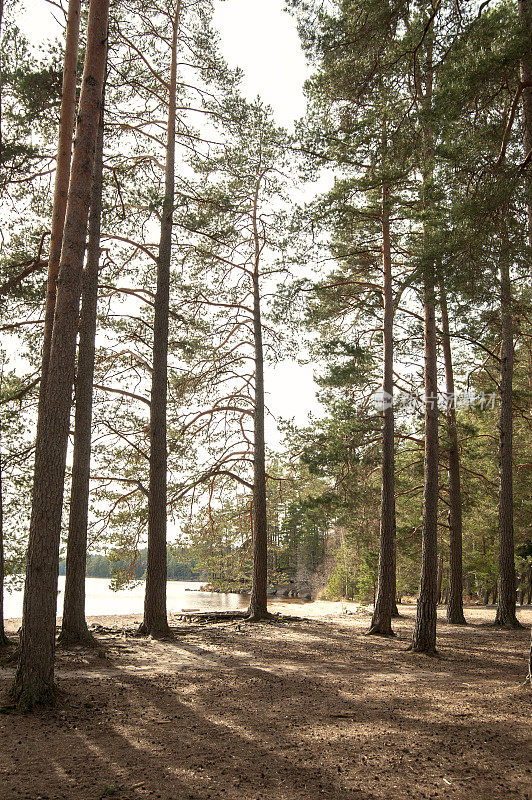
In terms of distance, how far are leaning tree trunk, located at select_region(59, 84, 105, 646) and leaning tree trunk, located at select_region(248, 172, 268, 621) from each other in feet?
18.2

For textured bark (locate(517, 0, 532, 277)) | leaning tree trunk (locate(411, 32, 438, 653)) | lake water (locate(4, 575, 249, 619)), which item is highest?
textured bark (locate(517, 0, 532, 277))

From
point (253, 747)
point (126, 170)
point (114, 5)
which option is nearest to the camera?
point (253, 747)

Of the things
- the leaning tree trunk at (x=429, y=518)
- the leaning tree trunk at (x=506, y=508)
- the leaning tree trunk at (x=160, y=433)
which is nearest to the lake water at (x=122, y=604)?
the leaning tree trunk at (x=160, y=433)

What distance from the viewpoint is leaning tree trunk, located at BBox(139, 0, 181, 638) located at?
10.7m

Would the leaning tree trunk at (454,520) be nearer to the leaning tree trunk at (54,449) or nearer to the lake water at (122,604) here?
the lake water at (122,604)

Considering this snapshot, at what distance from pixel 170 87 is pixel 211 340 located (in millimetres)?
5580

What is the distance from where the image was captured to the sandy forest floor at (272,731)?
3734 mm

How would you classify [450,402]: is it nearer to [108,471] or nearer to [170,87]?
[108,471]

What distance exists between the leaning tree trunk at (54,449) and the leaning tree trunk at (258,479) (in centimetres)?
846

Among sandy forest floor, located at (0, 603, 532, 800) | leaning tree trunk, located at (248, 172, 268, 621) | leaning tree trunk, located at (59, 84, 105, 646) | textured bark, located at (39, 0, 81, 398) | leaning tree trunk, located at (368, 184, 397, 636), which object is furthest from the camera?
leaning tree trunk, located at (248, 172, 268, 621)

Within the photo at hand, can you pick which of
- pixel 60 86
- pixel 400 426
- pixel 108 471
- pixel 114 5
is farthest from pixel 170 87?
pixel 400 426

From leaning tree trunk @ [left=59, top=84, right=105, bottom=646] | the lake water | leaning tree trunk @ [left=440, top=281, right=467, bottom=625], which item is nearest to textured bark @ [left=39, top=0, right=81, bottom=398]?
leaning tree trunk @ [left=59, top=84, right=105, bottom=646]

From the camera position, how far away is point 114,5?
1034 centimetres

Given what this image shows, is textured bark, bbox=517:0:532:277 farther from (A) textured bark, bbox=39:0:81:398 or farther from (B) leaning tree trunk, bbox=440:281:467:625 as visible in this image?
(B) leaning tree trunk, bbox=440:281:467:625
